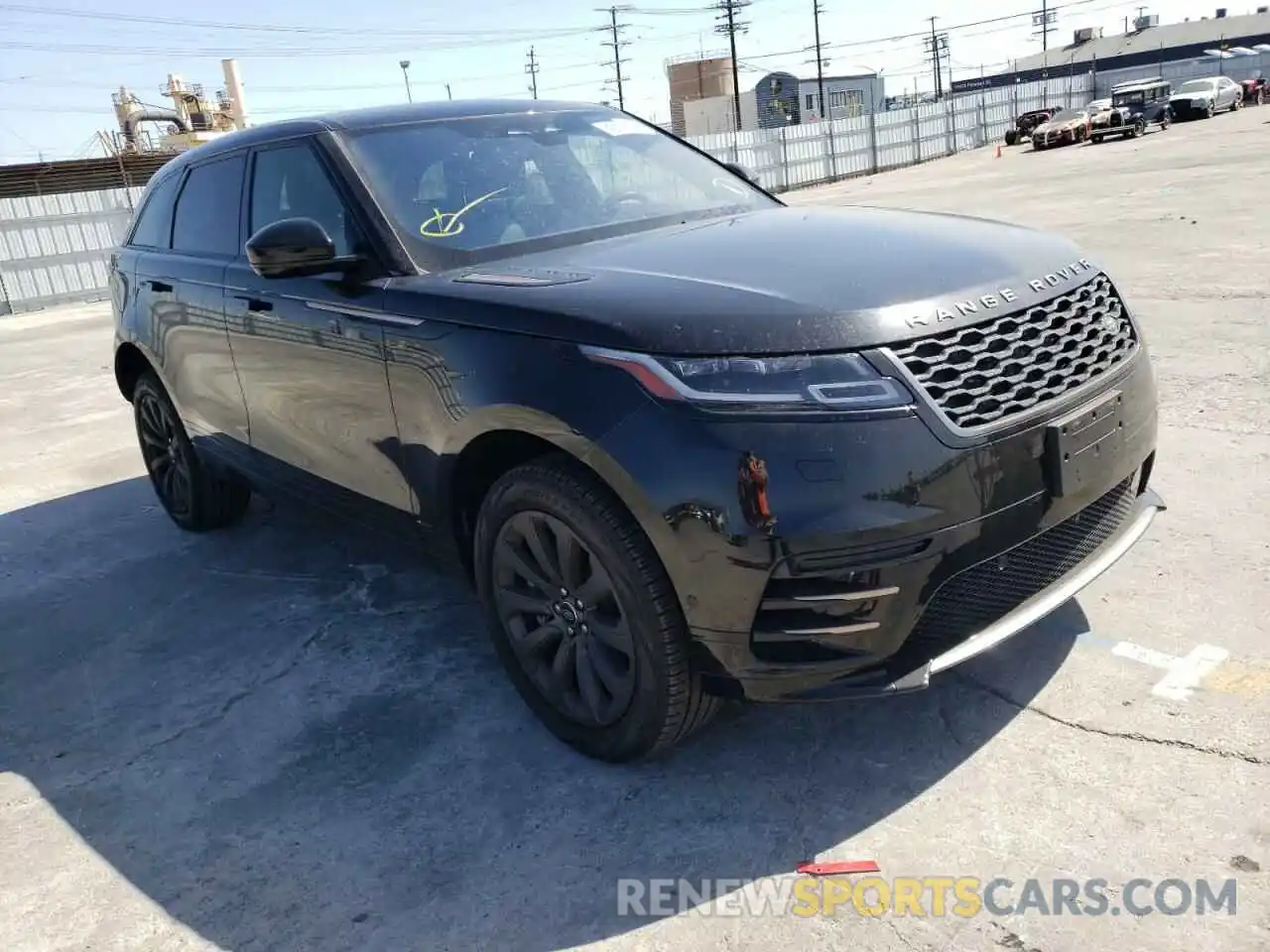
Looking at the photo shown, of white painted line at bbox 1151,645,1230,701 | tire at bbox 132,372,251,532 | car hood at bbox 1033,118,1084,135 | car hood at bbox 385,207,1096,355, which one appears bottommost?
white painted line at bbox 1151,645,1230,701

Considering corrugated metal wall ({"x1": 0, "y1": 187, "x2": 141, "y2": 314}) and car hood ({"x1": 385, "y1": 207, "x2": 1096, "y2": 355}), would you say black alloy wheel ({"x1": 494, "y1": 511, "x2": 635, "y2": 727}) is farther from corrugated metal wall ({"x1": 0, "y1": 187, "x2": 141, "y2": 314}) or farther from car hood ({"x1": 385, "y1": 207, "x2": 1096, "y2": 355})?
corrugated metal wall ({"x1": 0, "y1": 187, "x2": 141, "y2": 314})

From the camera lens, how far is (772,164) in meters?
32.3

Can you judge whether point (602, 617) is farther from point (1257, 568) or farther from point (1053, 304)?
point (1257, 568)

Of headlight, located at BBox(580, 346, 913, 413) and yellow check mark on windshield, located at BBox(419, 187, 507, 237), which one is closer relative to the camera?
headlight, located at BBox(580, 346, 913, 413)

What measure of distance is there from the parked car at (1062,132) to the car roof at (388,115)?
3358 centimetres

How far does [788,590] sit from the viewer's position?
232cm

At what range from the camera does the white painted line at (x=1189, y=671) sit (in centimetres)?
291

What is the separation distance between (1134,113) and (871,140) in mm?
8205


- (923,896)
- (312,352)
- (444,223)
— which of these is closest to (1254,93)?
(444,223)

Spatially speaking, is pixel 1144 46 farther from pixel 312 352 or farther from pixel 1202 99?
pixel 312 352

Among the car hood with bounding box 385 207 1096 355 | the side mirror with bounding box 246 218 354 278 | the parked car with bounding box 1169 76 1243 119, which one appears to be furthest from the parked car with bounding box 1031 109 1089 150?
the side mirror with bounding box 246 218 354 278

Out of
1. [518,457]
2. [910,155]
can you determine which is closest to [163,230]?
[518,457]

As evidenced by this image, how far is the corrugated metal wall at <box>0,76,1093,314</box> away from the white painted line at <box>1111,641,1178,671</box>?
413 inches

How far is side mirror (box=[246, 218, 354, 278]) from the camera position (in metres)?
3.13
